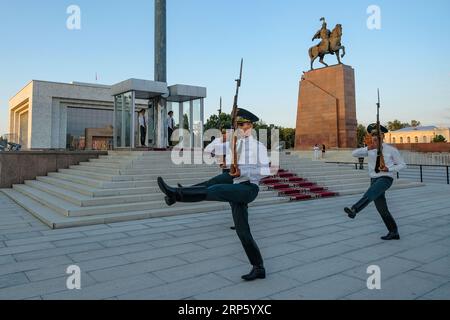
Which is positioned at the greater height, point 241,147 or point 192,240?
point 241,147

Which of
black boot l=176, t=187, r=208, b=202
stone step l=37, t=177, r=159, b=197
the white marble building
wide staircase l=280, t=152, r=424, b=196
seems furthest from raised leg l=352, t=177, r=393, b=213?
the white marble building

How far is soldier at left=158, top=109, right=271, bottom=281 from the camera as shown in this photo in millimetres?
3301

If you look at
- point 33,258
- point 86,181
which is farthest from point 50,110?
point 33,258

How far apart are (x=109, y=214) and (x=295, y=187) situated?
647 cm

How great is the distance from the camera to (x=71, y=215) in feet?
23.2

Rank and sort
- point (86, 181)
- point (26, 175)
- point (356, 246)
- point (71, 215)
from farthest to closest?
point (26, 175), point (86, 181), point (71, 215), point (356, 246)

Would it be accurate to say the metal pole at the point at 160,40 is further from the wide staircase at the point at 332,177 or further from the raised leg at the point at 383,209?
the raised leg at the point at 383,209

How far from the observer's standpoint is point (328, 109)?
27953 millimetres

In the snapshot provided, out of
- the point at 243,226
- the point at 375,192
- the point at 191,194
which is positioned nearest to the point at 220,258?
the point at 243,226

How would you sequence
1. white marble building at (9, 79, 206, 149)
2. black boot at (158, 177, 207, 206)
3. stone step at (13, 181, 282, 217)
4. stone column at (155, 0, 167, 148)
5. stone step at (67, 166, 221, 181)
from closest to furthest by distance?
black boot at (158, 177, 207, 206) < stone step at (13, 181, 282, 217) < stone step at (67, 166, 221, 181) < stone column at (155, 0, 167, 148) < white marble building at (9, 79, 206, 149)

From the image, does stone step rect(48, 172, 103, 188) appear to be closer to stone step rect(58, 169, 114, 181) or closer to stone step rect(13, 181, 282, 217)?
stone step rect(58, 169, 114, 181)
